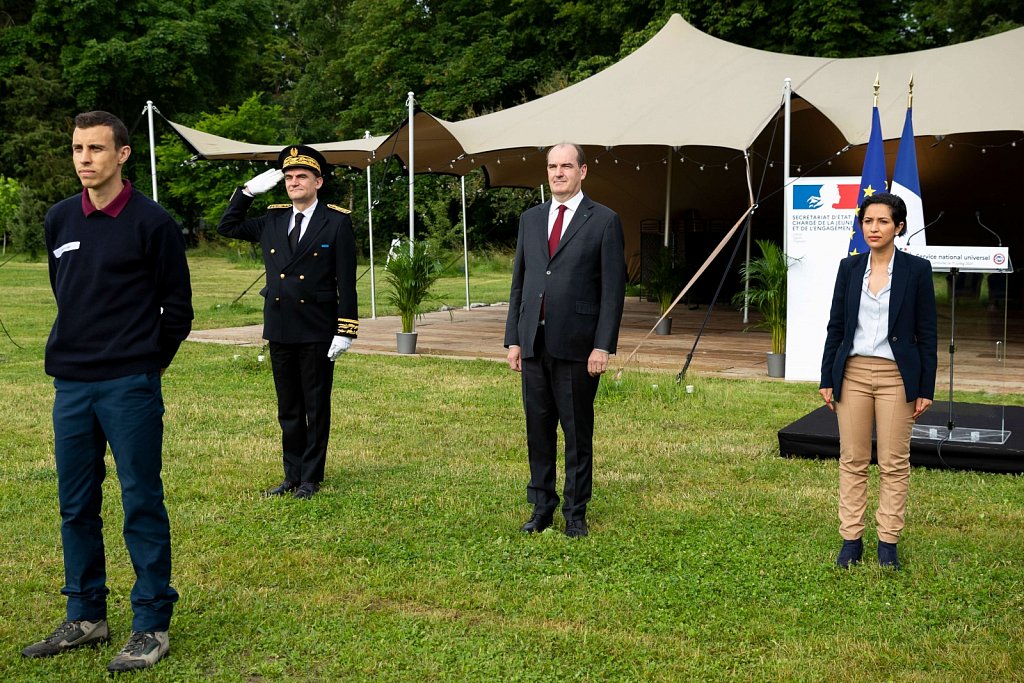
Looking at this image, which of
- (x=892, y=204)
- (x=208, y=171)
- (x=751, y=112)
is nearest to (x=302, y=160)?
(x=892, y=204)

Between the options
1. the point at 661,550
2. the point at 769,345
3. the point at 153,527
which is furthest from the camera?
the point at 769,345

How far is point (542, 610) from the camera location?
4.36 m

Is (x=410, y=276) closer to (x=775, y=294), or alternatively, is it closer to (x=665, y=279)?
(x=775, y=294)

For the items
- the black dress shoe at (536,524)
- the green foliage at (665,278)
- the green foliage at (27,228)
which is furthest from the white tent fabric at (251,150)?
the green foliage at (27,228)

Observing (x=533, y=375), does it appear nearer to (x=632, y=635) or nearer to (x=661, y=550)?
(x=661, y=550)

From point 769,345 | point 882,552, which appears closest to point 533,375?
point 882,552

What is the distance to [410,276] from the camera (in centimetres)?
1238

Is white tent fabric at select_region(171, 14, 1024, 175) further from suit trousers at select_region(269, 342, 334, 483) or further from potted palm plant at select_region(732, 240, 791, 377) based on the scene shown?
suit trousers at select_region(269, 342, 334, 483)

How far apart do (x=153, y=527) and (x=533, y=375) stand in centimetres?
212

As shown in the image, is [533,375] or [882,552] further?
[533,375]

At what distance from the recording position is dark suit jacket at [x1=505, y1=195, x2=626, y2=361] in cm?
521

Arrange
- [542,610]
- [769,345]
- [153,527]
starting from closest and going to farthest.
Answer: [153,527] → [542,610] → [769,345]

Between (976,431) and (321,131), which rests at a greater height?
(321,131)

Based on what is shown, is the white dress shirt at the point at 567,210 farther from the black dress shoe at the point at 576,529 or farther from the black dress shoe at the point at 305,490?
the black dress shoe at the point at 305,490
